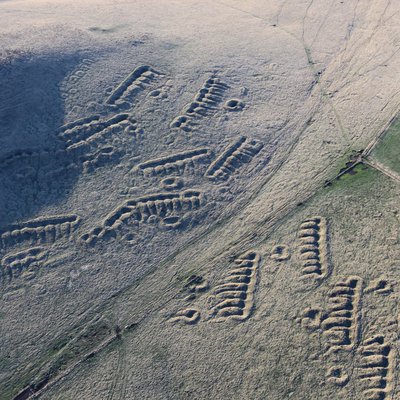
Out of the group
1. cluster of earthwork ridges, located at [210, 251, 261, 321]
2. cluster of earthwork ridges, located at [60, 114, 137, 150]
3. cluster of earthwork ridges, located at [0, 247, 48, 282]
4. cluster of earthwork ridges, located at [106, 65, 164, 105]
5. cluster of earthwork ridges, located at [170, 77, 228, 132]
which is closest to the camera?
cluster of earthwork ridges, located at [210, 251, 261, 321]

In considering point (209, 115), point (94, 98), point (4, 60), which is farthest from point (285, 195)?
point (4, 60)

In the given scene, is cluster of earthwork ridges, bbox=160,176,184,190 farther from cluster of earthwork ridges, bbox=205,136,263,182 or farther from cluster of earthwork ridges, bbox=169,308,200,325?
cluster of earthwork ridges, bbox=169,308,200,325

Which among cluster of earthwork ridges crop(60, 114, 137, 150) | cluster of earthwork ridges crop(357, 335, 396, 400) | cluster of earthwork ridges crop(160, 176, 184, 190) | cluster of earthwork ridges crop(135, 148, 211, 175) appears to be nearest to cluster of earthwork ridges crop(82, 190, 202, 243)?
cluster of earthwork ridges crop(160, 176, 184, 190)

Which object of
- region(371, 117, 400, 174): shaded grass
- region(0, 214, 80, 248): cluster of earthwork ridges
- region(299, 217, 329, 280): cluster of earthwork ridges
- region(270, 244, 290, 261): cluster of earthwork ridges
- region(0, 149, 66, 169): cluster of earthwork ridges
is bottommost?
region(0, 214, 80, 248): cluster of earthwork ridges

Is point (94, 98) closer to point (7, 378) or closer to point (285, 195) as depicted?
point (285, 195)

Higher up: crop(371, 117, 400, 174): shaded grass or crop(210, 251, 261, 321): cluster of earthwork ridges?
crop(371, 117, 400, 174): shaded grass
